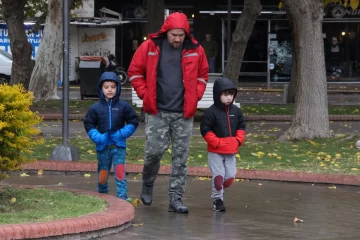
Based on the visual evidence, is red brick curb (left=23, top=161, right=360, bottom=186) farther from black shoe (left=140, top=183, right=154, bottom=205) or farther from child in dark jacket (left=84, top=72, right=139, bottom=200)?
child in dark jacket (left=84, top=72, right=139, bottom=200)

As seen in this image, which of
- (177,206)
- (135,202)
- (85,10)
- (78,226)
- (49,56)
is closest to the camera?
(78,226)

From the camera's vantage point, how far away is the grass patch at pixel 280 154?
12414 millimetres

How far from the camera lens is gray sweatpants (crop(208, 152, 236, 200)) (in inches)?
359

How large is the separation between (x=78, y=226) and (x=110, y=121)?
197 cm

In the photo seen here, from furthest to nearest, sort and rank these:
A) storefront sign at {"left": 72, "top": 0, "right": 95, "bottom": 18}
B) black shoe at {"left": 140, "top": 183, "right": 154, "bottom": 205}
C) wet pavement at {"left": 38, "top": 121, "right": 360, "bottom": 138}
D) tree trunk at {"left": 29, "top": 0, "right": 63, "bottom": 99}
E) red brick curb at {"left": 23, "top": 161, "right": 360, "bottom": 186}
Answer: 1. storefront sign at {"left": 72, "top": 0, "right": 95, "bottom": 18}
2. tree trunk at {"left": 29, "top": 0, "right": 63, "bottom": 99}
3. wet pavement at {"left": 38, "top": 121, "right": 360, "bottom": 138}
4. red brick curb at {"left": 23, "top": 161, "right": 360, "bottom": 186}
5. black shoe at {"left": 140, "top": 183, "right": 154, "bottom": 205}

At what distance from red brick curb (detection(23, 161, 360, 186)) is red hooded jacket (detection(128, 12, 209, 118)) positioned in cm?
288

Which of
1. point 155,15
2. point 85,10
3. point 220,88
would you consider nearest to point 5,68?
point 85,10

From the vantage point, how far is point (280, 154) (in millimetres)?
13820

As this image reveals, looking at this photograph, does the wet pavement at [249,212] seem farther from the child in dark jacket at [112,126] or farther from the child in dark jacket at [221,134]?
the child in dark jacket at [112,126]

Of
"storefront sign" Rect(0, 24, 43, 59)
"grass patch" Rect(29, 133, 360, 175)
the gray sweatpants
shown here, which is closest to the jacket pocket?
the gray sweatpants

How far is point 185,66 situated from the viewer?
8.89m

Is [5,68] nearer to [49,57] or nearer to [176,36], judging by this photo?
[49,57]

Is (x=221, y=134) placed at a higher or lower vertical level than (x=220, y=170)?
higher

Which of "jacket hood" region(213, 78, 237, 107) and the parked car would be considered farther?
the parked car
